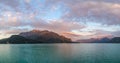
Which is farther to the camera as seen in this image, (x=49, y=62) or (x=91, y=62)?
(x=49, y=62)

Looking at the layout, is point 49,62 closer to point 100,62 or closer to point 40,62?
point 40,62

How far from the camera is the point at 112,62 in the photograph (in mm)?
51438

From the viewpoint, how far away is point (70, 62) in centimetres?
5144

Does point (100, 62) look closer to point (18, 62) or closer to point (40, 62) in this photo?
point (40, 62)

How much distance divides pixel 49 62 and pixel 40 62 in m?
2.20

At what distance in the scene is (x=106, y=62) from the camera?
51562mm

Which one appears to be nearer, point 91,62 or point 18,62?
point 91,62

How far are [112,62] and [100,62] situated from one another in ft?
11.3

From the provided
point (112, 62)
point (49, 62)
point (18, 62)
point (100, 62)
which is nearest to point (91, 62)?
point (100, 62)

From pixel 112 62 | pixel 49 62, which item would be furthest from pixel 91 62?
pixel 49 62

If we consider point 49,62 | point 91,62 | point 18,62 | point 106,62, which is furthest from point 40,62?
point 106,62

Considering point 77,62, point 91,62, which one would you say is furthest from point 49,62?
point 91,62

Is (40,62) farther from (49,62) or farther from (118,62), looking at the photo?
(118,62)

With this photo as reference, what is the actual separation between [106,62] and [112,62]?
141cm
